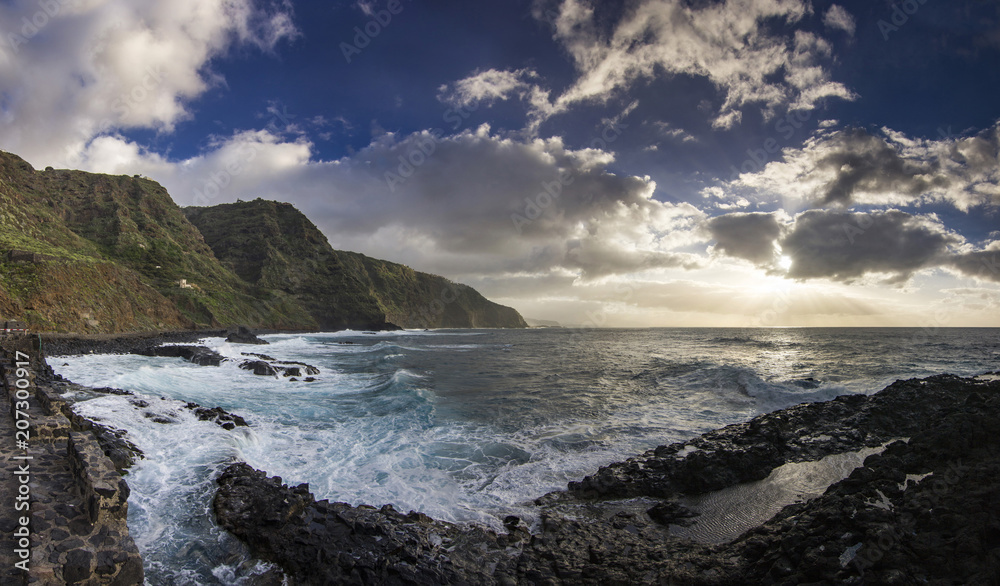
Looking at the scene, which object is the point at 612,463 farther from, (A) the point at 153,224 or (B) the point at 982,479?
(A) the point at 153,224

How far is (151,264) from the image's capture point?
68.4 metres

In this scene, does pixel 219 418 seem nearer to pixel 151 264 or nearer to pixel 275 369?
pixel 275 369

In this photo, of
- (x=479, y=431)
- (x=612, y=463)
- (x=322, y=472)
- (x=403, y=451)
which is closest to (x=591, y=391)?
(x=479, y=431)

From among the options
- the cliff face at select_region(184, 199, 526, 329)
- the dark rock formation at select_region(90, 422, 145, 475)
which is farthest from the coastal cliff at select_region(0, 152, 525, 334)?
the dark rock formation at select_region(90, 422, 145, 475)

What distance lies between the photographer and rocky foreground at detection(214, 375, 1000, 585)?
4.88 meters

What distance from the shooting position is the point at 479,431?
48.3 ft

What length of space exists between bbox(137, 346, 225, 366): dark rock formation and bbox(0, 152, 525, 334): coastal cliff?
1374cm

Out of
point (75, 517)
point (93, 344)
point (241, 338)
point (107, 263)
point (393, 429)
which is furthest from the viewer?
point (241, 338)

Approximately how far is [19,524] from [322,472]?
19.0 feet

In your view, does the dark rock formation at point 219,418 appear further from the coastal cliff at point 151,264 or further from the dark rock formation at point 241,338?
the dark rock formation at point 241,338

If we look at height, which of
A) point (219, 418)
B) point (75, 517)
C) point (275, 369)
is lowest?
point (275, 369)

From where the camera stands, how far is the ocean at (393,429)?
7.91 meters

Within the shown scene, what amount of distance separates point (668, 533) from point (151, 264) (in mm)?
89679

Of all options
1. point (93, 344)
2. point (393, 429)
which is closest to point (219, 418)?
point (393, 429)
